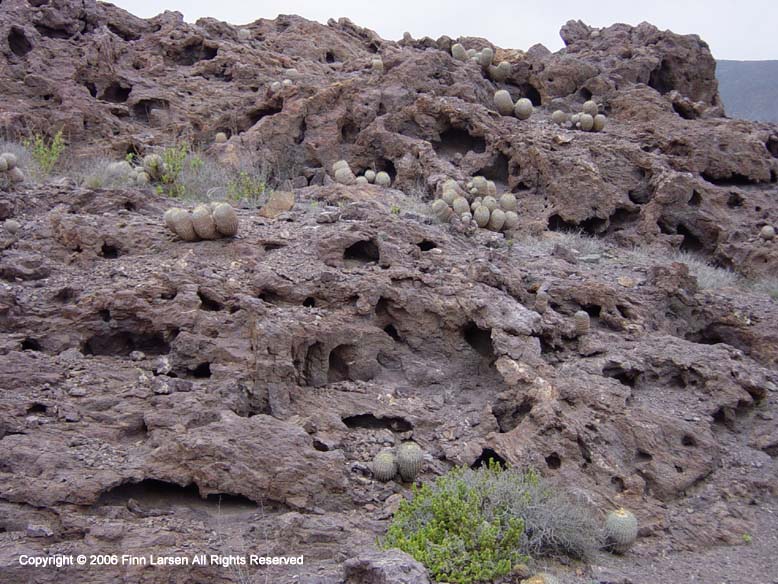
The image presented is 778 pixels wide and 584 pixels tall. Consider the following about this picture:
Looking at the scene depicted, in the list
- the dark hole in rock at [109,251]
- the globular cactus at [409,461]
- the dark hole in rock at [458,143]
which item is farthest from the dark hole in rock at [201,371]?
the dark hole in rock at [458,143]

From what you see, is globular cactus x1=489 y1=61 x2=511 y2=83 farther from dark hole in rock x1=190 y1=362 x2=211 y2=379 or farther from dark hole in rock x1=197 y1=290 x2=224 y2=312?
dark hole in rock x1=190 y1=362 x2=211 y2=379

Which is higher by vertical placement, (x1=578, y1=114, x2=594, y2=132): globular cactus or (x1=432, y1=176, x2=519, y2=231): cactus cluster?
(x1=578, y1=114, x2=594, y2=132): globular cactus

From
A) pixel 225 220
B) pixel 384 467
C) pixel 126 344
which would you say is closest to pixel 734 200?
pixel 225 220

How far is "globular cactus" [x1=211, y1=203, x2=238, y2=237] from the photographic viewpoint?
196 inches

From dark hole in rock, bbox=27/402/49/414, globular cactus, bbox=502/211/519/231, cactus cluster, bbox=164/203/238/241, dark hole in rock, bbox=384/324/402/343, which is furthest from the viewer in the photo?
globular cactus, bbox=502/211/519/231

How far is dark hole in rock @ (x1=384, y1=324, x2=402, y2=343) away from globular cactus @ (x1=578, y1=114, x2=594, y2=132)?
5.33 meters

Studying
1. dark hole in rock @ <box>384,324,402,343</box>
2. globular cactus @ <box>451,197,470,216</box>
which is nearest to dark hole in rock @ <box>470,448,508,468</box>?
dark hole in rock @ <box>384,324,402,343</box>

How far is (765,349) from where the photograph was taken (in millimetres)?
5676

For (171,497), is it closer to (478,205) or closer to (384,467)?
(384,467)

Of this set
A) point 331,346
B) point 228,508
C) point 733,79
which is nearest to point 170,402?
point 228,508

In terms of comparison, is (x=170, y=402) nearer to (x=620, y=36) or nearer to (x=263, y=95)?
(x=263, y=95)

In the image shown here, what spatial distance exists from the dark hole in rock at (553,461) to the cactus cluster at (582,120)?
5.94 meters

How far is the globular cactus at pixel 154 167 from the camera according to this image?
6.81 m

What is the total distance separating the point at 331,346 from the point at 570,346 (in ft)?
5.73
